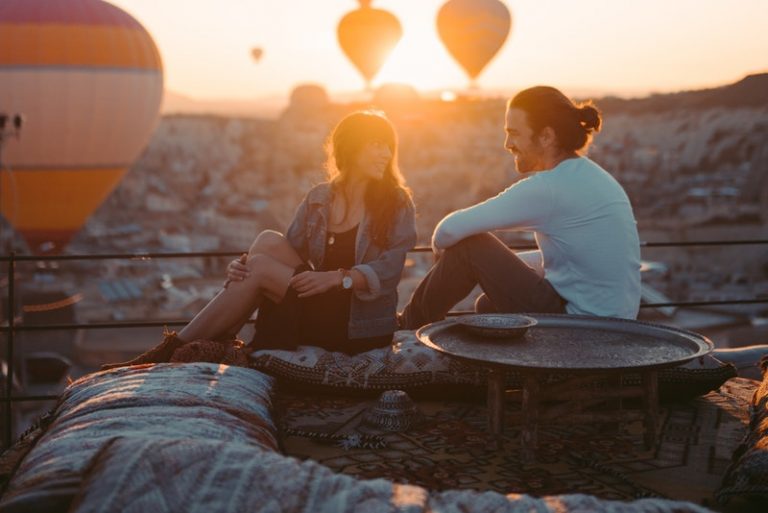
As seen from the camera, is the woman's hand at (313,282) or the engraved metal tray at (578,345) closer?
the engraved metal tray at (578,345)

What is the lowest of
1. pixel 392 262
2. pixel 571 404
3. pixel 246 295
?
pixel 571 404

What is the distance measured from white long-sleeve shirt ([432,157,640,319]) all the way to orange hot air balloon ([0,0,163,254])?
1638 centimetres

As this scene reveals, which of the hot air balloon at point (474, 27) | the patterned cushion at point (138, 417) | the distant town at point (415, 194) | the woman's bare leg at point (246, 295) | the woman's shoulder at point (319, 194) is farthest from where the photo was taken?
the hot air balloon at point (474, 27)

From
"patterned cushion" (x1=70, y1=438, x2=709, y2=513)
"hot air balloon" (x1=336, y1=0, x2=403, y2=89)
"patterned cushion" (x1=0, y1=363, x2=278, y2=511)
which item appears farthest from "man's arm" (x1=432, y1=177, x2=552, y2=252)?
"hot air balloon" (x1=336, y1=0, x2=403, y2=89)

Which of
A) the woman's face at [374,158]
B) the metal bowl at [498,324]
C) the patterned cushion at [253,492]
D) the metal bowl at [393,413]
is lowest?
the metal bowl at [393,413]

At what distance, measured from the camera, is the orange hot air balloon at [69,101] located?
58.1 ft

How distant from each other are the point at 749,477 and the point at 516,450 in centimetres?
88

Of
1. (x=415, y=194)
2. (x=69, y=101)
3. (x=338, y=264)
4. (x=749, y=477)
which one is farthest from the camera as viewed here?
(x=415, y=194)

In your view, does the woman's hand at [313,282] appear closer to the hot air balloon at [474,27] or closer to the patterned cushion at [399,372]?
the patterned cushion at [399,372]

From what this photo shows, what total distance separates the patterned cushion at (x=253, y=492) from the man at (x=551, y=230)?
159 centimetres

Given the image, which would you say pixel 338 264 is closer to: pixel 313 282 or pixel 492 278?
pixel 313 282

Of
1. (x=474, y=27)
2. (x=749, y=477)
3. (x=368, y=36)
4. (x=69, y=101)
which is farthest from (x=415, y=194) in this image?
(x=749, y=477)

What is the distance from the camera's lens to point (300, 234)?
3910 millimetres

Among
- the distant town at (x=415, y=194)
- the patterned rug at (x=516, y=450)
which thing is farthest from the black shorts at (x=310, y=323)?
the distant town at (x=415, y=194)
